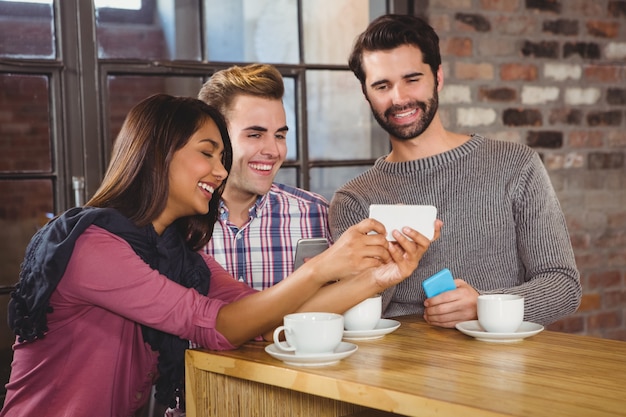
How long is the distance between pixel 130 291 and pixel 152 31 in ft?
4.23

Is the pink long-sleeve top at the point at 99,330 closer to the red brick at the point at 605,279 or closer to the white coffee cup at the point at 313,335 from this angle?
the white coffee cup at the point at 313,335

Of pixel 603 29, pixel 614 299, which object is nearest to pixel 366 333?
pixel 614 299

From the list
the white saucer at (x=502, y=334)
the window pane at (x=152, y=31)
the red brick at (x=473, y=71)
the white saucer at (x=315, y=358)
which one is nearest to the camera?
the white saucer at (x=315, y=358)

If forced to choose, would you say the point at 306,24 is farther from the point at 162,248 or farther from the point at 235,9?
the point at 162,248

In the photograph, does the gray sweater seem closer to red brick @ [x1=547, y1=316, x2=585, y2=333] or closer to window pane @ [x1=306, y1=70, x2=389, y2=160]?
window pane @ [x1=306, y1=70, x2=389, y2=160]

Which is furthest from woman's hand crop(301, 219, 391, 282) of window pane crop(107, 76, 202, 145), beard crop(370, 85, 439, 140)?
window pane crop(107, 76, 202, 145)

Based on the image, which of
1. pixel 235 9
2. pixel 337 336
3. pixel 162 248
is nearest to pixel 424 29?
pixel 235 9

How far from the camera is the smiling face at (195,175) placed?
1862 millimetres

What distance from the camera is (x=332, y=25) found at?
120 inches

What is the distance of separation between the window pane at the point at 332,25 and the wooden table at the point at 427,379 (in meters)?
1.39

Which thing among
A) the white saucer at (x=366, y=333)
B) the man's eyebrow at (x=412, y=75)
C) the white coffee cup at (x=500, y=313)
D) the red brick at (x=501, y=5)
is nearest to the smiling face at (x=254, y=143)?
the man's eyebrow at (x=412, y=75)

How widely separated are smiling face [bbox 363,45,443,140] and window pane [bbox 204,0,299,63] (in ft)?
2.21

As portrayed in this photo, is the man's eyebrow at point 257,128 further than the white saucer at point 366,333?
Yes

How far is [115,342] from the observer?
175cm
